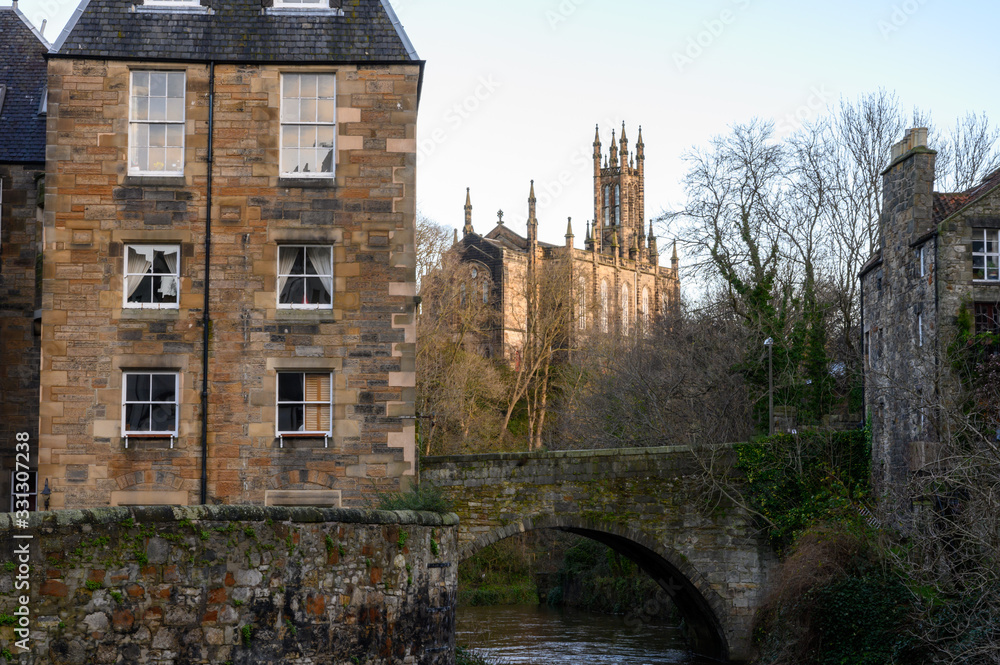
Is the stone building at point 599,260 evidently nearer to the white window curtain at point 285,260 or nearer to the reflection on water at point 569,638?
the reflection on water at point 569,638

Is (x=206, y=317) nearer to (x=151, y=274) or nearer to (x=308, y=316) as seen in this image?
(x=151, y=274)

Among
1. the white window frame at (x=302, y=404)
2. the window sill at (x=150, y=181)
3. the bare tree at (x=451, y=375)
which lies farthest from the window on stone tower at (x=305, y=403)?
the bare tree at (x=451, y=375)

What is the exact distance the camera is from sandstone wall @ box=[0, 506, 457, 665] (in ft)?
34.6

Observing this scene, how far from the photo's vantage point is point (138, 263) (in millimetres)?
18391

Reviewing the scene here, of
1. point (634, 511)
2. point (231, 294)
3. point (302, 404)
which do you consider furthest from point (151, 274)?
point (634, 511)

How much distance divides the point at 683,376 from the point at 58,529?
24.2m

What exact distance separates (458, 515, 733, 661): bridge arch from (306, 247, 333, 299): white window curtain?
5862 millimetres

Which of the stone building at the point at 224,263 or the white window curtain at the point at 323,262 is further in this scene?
the white window curtain at the point at 323,262

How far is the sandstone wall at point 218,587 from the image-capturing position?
10531mm

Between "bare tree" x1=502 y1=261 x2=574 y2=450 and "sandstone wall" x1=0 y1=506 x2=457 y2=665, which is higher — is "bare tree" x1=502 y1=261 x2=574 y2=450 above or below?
above

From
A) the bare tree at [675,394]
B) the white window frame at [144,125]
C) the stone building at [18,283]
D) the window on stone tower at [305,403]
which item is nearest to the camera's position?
the window on stone tower at [305,403]

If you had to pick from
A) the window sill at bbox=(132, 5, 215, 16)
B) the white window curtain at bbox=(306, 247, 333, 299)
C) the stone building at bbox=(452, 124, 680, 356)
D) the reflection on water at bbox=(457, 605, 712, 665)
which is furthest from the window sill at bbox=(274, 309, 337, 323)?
the stone building at bbox=(452, 124, 680, 356)

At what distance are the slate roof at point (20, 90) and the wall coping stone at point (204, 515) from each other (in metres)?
11.3

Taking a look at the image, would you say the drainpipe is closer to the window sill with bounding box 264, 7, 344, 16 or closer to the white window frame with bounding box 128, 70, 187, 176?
the white window frame with bounding box 128, 70, 187, 176
